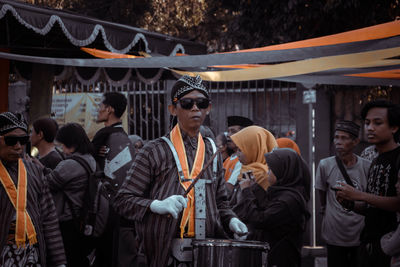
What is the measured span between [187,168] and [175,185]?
137 mm

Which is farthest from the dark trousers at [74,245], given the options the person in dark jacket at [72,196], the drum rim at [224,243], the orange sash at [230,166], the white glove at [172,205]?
the drum rim at [224,243]

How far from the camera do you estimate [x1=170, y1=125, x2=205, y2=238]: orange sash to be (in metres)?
3.85

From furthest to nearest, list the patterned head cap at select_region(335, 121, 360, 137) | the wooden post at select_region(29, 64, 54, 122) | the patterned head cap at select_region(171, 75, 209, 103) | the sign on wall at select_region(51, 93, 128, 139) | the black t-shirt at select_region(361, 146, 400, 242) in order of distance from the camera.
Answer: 1. the sign on wall at select_region(51, 93, 128, 139)
2. the wooden post at select_region(29, 64, 54, 122)
3. the patterned head cap at select_region(335, 121, 360, 137)
4. the black t-shirt at select_region(361, 146, 400, 242)
5. the patterned head cap at select_region(171, 75, 209, 103)

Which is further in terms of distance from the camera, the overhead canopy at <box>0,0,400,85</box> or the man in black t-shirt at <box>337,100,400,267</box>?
the overhead canopy at <box>0,0,400,85</box>

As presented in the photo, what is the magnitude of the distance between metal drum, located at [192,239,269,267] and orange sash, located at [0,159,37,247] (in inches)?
53.4

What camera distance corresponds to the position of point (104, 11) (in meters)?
17.0

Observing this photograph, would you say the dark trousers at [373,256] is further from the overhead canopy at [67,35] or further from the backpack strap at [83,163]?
the overhead canopy at [67,35]

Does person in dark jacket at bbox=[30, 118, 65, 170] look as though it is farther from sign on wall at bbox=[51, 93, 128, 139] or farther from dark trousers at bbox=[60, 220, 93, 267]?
sign on wall at bbox=[51, 93, 128, 139]

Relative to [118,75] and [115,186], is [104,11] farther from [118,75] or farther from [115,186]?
[115,186]

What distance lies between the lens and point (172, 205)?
3562 millimetres

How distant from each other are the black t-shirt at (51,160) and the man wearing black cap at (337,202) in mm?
→ 2928

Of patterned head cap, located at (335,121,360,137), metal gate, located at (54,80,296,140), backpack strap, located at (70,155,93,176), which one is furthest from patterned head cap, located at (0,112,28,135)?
metal gate, located at (54,80,296,140)

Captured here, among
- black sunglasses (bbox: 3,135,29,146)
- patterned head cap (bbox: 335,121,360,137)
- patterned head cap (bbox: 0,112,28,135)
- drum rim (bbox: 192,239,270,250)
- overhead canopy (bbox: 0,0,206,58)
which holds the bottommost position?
drum rim (bbox: 192,239,270,250)

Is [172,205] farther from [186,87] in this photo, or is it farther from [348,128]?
[348,128]
